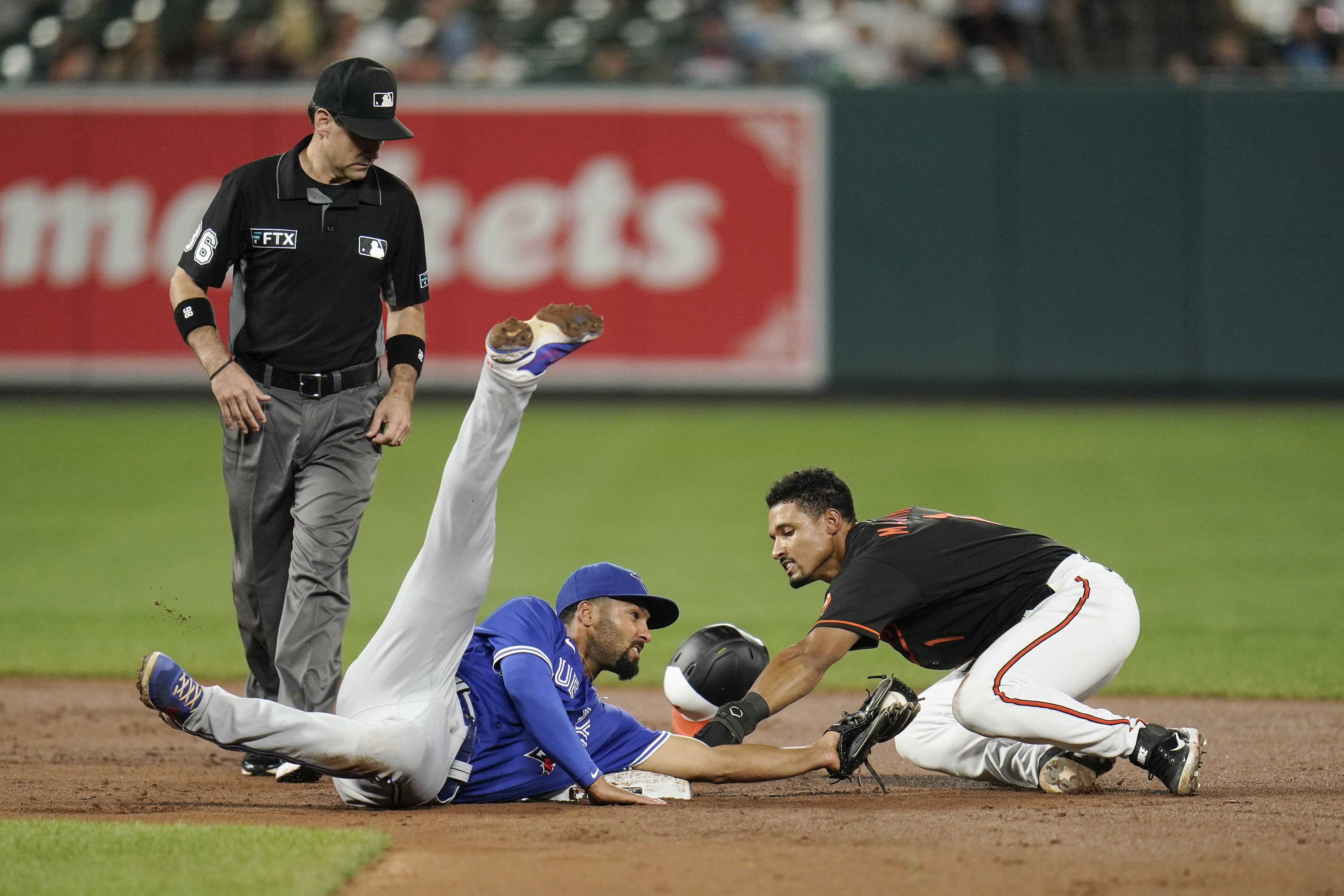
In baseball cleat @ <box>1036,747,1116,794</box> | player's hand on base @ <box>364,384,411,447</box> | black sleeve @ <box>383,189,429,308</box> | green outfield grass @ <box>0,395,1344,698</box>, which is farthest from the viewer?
green outfield grass @ <box>0,395,1344,698</box>

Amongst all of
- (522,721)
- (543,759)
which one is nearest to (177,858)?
(522,721)

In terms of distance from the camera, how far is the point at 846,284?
18938mm

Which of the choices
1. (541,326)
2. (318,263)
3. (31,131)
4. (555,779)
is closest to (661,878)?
(555,779)

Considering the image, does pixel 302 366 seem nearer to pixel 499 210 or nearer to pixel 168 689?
pixel 168 689

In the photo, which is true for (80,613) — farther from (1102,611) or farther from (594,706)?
(1102,611)

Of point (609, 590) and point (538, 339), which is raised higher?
point (538, 339)

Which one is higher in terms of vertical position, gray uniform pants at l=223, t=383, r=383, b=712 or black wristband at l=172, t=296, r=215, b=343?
black wristband at l=172, t=296, r=215, b=343

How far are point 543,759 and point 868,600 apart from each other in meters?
1.23

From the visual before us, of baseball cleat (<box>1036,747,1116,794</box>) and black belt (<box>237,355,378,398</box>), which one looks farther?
black belt (<box>237,355,378,398</box>)

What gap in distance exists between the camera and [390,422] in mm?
5871

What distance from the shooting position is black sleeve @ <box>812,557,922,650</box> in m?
5.32

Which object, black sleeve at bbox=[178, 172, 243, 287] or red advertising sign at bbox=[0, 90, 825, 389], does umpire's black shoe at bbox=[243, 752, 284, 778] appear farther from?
red advertising sign at bbox=[0, 90, 825, 389]

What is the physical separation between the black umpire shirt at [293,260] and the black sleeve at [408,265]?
94 mm

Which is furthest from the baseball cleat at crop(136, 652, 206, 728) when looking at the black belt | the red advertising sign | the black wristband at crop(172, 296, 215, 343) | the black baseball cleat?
the red advertising sign
